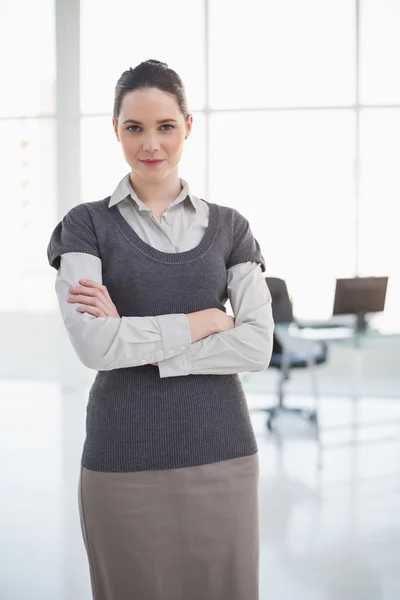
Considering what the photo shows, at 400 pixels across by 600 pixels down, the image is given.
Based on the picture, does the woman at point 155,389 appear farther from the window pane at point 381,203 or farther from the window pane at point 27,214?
the window pane at point 27,214

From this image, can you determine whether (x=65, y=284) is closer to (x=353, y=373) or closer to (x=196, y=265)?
(x=196, y=265)

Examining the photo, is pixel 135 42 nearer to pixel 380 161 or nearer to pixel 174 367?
pixel 380 161

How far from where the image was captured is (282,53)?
7.21 metres

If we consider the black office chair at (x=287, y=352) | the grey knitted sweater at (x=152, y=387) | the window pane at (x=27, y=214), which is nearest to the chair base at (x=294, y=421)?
the black office chair at (x=287, y=352)

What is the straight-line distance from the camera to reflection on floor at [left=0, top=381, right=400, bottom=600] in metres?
2.98

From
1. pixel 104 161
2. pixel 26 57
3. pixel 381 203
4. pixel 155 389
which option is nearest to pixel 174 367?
pixel 155 389

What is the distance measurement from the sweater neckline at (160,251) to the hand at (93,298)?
0.13 meters

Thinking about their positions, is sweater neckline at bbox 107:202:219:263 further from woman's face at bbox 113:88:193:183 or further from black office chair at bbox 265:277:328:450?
black office chair at bbox 265:277:328:450

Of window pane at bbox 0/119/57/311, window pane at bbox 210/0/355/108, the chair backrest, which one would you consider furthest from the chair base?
window pane at bbox 210/0/355/108

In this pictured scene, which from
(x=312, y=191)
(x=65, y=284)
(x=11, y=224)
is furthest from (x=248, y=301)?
(x=11, y=224)

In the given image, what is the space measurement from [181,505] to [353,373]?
18.8ft

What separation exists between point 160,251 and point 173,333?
194 mm

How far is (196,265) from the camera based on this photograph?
1717 millimetres

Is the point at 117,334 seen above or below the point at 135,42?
below
